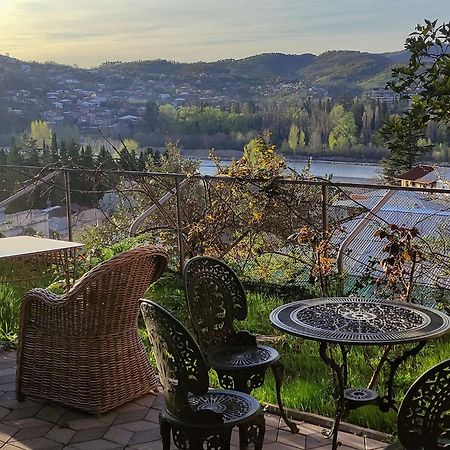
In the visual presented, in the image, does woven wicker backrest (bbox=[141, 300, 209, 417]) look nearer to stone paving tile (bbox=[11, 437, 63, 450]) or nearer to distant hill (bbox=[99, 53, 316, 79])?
stone paving tile (bbox=[11, 437, 63, 450])

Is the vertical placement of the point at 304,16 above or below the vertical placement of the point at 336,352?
above

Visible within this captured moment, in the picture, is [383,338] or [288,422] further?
[288,422]

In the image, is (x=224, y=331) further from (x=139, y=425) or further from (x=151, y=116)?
(x=151, y=116)

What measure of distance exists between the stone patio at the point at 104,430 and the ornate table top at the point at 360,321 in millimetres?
684

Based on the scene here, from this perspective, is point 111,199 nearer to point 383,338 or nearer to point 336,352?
point 336,352

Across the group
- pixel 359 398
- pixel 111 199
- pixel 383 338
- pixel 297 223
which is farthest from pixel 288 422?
pixel 111 199

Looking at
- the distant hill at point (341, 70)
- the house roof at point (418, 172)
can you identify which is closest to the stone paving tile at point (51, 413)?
the house roof at point (418, 172)

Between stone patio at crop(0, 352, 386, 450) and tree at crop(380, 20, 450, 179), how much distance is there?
1.55m

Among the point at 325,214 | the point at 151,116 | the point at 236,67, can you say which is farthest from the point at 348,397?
the point at 236,67

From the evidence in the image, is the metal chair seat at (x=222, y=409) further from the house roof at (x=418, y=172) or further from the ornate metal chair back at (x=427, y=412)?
the house roof at (x=418, y=172)

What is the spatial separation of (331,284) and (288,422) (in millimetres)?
2007

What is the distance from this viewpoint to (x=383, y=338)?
2.74 metres

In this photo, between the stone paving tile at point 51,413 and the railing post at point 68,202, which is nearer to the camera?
the stone paving tile at point 51,413

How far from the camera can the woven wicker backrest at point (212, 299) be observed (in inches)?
130
